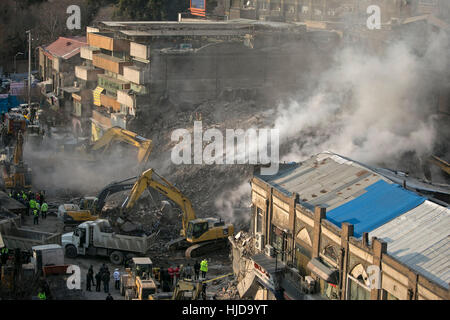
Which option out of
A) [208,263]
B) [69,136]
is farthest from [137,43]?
[208,263]

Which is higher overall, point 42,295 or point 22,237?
point 42,295

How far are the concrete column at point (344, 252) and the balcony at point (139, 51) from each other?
28112 millimetres

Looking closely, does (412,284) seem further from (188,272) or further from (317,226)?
(188,272)

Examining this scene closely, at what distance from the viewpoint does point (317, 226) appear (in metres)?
22.1

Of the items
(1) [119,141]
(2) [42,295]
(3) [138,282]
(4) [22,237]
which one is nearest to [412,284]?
(3) [138,282]

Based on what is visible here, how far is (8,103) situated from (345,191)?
43.9m

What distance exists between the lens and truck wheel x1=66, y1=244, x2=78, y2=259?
91.1ft

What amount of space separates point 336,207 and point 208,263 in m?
7.23

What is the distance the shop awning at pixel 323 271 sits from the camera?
20.9 meters

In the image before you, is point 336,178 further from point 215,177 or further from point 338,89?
point 338,89

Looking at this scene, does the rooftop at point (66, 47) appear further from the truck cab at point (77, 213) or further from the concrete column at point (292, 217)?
the concrete column at point (292, 217)

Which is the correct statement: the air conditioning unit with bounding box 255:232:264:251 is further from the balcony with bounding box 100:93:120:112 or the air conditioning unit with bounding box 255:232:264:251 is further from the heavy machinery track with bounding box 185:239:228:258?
the balcony with bounding box 100:93:120:112

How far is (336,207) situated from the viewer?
22.9 metres

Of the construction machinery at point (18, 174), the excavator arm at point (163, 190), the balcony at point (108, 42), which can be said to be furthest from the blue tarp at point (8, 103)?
the excavator arm at point (163, 190)
